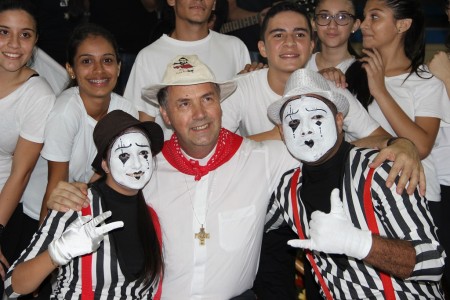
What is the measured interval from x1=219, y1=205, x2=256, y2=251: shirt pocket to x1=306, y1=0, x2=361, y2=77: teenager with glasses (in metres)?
1.21

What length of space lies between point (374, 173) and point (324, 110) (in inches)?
15.1

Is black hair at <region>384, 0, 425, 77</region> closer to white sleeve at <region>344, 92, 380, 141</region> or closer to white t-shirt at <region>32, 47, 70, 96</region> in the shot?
white sleeve at <region>344, 92, 380, 141</region>

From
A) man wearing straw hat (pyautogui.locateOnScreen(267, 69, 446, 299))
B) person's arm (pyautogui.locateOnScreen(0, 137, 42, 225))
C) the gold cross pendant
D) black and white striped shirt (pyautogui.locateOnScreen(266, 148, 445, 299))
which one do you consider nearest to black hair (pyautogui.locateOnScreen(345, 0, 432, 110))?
man wearing straw hat (pyautogui.locateOnScreen(267, 69, 446, 299))

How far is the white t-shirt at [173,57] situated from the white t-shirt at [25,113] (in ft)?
2.05

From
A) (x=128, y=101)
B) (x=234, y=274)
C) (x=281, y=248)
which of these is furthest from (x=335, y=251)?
(x=128, y=101)

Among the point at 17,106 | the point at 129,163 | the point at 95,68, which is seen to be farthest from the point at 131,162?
the point at 17,106

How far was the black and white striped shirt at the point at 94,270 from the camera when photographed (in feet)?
9.28

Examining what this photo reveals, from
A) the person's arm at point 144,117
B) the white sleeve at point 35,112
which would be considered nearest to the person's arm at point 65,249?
the white sleeve at point 35,112

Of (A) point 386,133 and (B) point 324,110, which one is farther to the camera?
(A) point 386,133

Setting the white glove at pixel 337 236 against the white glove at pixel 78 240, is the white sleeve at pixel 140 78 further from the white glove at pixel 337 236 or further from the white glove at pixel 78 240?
the white glove at pixel 337 236

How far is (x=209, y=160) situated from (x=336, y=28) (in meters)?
1.31

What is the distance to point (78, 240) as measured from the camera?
261 centimetres

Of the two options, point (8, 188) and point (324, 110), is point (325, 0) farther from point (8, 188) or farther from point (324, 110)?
point (8, 188)

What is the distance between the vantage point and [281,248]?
3.78m
